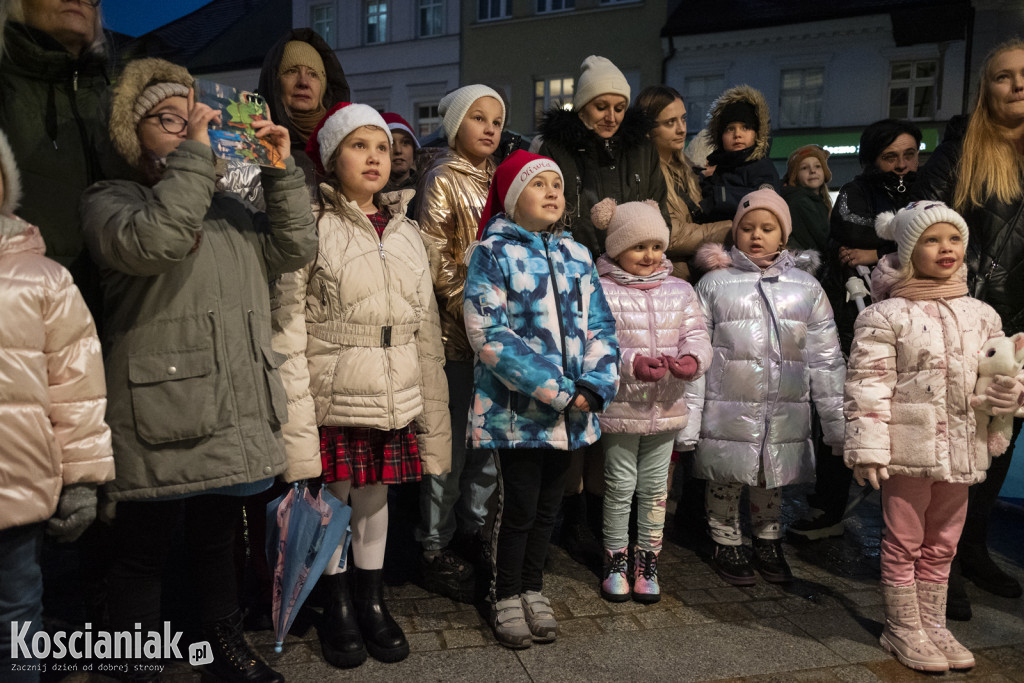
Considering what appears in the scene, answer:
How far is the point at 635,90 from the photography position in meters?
21.4

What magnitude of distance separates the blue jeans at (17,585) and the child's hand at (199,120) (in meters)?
1.34

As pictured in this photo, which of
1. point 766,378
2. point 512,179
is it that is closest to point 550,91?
point 766,378

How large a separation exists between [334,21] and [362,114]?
25072 mm

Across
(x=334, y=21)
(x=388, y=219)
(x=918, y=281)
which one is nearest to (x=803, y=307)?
(x=918, y=281)

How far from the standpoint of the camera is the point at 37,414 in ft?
A: 7.63

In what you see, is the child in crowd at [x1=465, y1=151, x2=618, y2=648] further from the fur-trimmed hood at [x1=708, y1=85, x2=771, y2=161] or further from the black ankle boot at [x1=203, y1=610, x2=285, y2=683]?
the fur-trimmed hood at [x1=708, y1=85, x2=771, y2=161]

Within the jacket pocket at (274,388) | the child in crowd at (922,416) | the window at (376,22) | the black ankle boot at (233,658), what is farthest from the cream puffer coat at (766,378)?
the window at (376,22)

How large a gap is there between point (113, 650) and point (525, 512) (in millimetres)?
1677

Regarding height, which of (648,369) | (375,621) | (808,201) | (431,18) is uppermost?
(431,18)

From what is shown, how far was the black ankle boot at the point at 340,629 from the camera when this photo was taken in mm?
3135

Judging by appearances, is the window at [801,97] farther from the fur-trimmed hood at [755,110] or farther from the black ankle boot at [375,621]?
the black ankle boot at [375,621]

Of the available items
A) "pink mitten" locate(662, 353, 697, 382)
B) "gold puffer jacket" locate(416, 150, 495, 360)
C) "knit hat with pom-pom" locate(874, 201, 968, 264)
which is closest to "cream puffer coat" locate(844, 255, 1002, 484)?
"knit hat with pom-pom" locate(874, 201, 968, 264)

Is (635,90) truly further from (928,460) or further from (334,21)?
(928,460)

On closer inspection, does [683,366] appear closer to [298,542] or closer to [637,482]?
[637,482]
